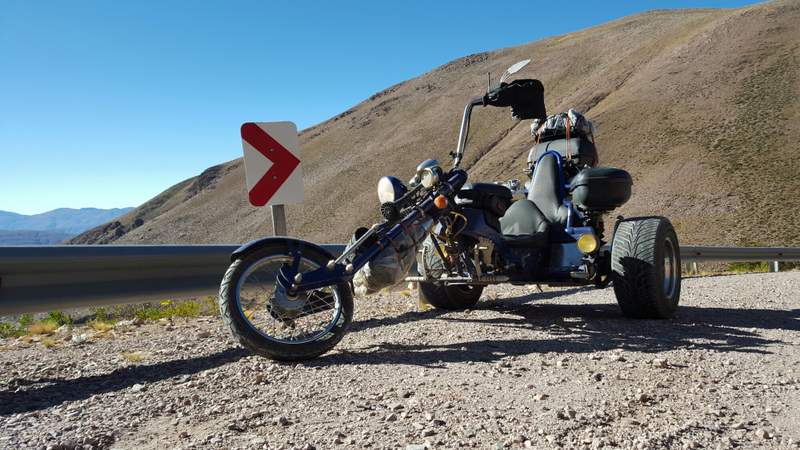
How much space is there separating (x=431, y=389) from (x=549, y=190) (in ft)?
10.1

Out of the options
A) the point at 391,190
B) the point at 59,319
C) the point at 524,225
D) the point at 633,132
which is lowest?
the point at 59,319

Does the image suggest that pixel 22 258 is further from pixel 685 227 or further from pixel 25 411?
pixel 685 227

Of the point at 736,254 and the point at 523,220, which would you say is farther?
the point at 736,254

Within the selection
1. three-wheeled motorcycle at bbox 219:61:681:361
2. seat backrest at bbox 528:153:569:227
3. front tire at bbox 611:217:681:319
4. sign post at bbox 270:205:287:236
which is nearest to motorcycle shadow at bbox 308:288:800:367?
front tire at bbox 611:217:681:319

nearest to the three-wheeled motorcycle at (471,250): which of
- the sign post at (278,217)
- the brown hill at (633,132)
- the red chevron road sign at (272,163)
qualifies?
the sign post at (278,217)

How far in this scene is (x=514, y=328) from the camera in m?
4.64

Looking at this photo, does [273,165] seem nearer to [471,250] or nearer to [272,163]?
[272,163]

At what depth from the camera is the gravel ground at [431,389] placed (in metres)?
2.35

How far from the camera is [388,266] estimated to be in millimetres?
4016

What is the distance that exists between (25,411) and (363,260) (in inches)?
78.3

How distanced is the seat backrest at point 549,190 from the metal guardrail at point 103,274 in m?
2.85

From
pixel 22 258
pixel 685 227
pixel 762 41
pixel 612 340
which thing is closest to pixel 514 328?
pixel 612 340

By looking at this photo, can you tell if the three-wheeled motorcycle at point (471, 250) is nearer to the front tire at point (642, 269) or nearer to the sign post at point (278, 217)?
the front tire at point (642, 269)

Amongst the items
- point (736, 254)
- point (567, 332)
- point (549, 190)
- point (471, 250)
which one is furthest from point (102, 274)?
point (736, 254)
